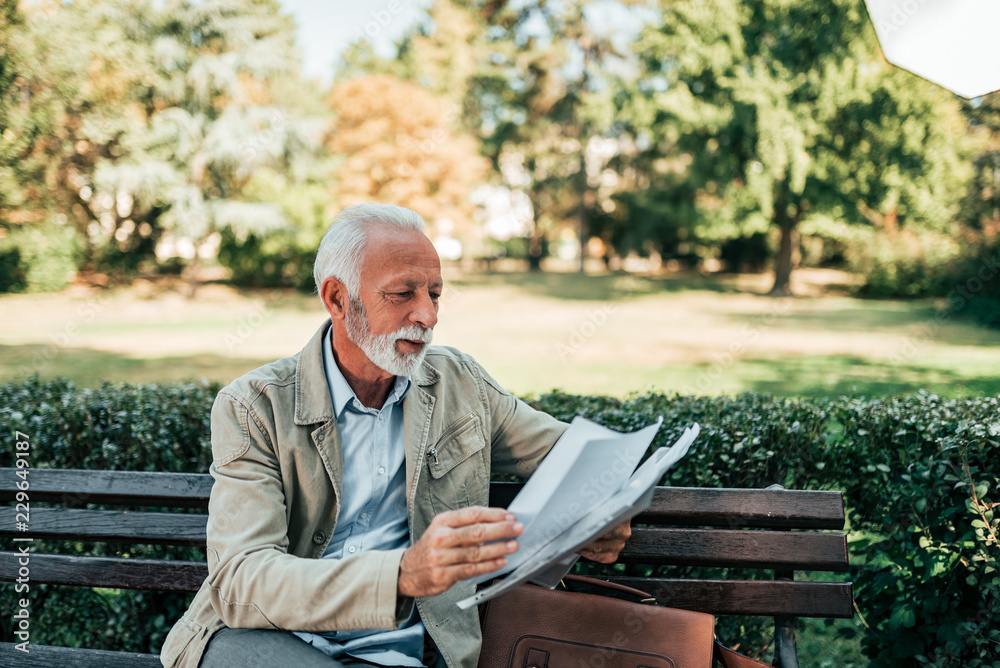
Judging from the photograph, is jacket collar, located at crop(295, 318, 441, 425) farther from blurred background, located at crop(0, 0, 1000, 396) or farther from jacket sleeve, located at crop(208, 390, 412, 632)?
blurred background, located at crop(0, 0, 1000, 396)

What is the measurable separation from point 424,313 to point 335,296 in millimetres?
275

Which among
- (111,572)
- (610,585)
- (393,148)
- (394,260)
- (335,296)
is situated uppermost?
(393,148)

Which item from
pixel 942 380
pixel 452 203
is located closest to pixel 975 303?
pixel 942 380

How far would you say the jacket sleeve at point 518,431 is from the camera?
2.30 metres

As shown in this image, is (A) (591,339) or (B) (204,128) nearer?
(A) (591,339)

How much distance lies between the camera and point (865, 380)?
34.4ft

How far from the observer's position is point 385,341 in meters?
Result: 2.04

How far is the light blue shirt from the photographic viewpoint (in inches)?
80.7

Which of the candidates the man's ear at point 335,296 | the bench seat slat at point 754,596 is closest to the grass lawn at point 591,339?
the bench seat slat at point 754,596

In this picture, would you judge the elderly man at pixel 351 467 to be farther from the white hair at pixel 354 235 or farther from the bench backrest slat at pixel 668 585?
the bench backrest slat at pixel 668 585

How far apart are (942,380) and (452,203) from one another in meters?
19.2

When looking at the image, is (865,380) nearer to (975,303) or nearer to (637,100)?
(975,303)

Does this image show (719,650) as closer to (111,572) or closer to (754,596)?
(754,596)

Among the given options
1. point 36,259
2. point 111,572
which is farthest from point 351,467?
point 36,259
